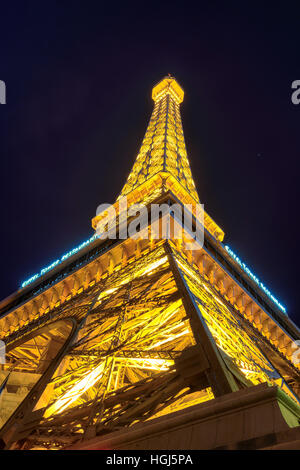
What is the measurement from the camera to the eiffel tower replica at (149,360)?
4.99m

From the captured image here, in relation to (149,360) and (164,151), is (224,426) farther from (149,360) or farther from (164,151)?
(164,151)

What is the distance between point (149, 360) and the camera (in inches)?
348

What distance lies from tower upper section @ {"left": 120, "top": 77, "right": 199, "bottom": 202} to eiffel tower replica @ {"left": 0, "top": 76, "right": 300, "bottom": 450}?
546 inches

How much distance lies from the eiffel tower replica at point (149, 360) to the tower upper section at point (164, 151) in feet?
45.5

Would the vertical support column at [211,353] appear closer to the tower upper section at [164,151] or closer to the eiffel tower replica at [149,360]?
the eiffel tower replica at [149,360]

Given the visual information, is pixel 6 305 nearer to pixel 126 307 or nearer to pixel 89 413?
pixel 126 307

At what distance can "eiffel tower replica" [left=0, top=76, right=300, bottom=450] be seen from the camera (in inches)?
197

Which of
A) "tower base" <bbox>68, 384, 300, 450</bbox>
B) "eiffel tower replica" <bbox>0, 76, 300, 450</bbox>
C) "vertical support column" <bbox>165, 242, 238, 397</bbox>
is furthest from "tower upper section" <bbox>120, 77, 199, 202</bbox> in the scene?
"tower base" <bbox>68, 384, 300, 450</bbox>

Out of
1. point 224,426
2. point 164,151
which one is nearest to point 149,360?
point 224,426

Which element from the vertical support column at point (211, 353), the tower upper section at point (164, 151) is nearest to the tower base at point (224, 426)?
the vertical support column at point (211, 353)
